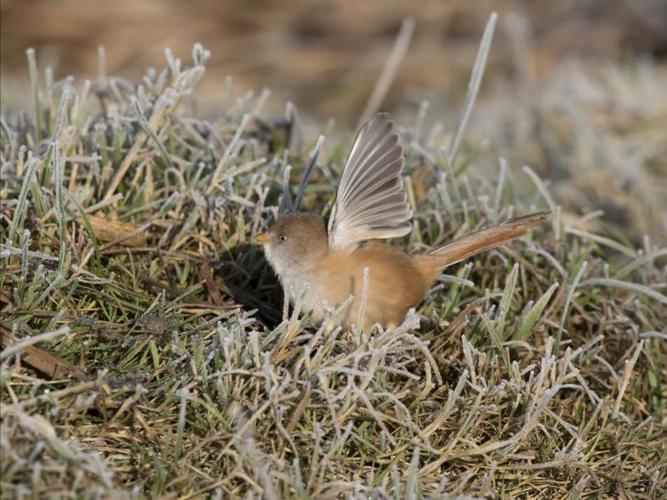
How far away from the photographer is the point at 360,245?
296cm

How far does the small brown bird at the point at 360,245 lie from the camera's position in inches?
111

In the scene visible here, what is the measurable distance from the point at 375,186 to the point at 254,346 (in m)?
0.64

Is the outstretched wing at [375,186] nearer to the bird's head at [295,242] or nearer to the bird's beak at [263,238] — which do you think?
the bird's head at [295,242]

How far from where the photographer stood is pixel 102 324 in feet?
8.83

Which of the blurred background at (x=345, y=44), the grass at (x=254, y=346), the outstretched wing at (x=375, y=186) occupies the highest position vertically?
the outstretched wing at (x=375, y=186)

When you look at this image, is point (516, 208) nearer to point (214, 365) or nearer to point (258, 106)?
point (258, 106)

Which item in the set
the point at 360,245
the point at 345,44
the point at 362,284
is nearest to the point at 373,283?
the point at 362,284

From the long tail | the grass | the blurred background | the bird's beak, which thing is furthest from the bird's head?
the blurred background

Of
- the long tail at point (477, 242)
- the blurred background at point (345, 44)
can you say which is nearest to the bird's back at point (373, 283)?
the long tail at point (477, 242)

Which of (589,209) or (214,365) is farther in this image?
(589,209)

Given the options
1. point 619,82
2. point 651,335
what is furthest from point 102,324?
point 619,82

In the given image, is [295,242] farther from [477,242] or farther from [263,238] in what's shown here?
[477,242]

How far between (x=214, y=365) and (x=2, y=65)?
5.08m

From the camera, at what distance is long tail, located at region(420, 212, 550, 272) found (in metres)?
3.00
